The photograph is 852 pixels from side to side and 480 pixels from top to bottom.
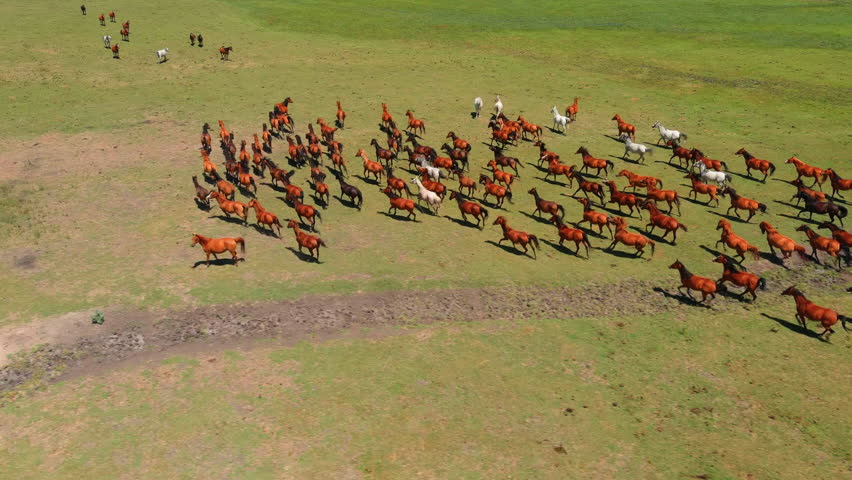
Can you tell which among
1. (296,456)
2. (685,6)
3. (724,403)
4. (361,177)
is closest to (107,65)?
(361,177)

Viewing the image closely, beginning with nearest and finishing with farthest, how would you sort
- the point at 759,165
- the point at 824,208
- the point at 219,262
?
1. the point at 219,262
2. the point at 824,208
3. the point at 759,165

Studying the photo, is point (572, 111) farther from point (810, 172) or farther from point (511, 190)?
point (810, 172)

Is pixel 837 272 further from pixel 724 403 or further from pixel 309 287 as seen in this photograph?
pixel 309 287

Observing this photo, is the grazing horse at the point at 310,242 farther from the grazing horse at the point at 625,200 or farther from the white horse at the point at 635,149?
the white horse at the point at 635,149

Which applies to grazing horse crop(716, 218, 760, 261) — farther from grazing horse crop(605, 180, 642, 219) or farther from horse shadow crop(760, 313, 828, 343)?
grazing horse crop(605, 180, 642, 219)

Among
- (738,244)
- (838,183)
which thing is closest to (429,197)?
(738,244)

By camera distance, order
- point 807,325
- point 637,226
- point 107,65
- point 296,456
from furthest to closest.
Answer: point 107,65 < point 637,226 < point 807,325 < point 296,456
